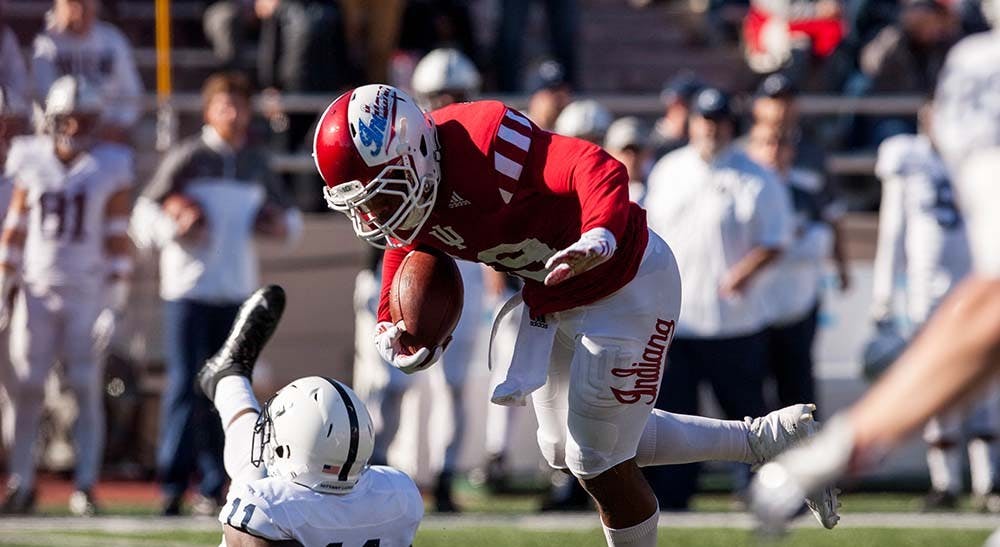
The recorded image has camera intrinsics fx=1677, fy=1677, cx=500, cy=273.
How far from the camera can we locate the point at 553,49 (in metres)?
11.6

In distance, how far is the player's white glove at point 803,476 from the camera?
2.77 metres

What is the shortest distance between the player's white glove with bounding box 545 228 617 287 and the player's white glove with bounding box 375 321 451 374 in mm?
572

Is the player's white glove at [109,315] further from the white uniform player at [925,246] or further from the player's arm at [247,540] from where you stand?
the player's arm at [247,540]

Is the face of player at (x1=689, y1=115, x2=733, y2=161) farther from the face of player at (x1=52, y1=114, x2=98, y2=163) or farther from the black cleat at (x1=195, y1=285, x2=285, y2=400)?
the black cleat at (x1=195, y1=285, x2=285, y2=400)

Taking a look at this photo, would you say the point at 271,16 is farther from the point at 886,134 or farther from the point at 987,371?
the point at 987,371

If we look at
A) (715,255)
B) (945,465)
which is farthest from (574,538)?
(945,465)

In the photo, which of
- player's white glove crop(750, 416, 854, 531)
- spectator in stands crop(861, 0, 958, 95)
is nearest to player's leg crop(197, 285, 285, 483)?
player's white glove crop(750, 416, 854, 531)

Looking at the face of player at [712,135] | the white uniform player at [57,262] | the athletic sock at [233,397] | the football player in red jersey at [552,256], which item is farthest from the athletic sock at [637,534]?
the white uniform player at [57,262]

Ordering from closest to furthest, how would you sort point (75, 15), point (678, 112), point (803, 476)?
point (803, 476) → point (75, 15) → point (678, 112)

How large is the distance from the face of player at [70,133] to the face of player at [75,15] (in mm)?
1306

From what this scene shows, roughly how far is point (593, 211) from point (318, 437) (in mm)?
927

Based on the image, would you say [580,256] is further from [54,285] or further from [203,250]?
[54,285]

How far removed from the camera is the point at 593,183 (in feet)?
14.5

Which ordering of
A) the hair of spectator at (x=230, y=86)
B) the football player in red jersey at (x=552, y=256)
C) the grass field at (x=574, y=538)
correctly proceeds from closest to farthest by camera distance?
the football player in red jersey at (x=552, y=256) → the grass field at (x=574, y=538) → the hair of spectator at (x=230, y=86)
